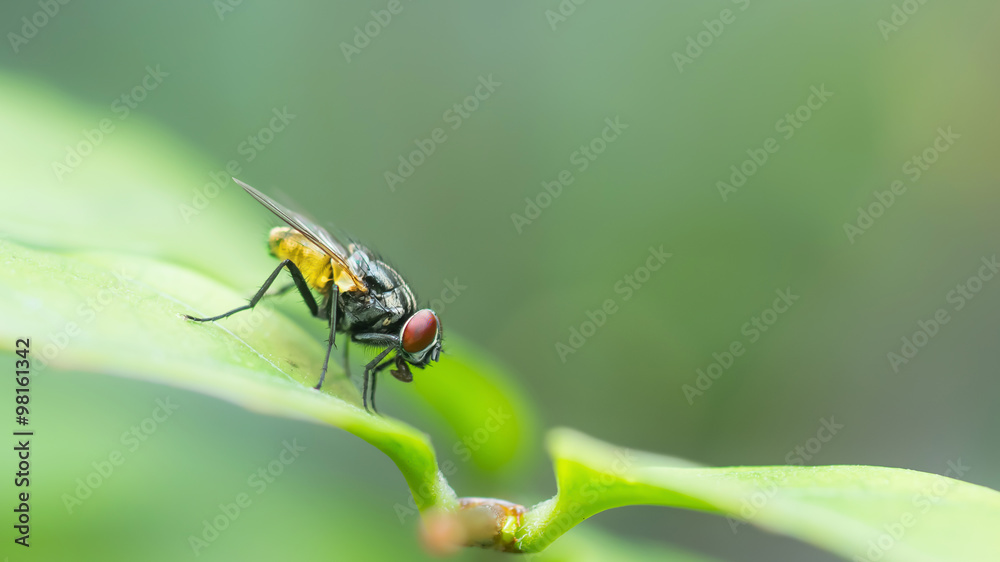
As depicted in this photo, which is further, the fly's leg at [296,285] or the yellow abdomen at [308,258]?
the yellow abdomen at [308,258]

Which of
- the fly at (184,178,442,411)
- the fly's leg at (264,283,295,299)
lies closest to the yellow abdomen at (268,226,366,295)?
the fly at (184,178,442,411)

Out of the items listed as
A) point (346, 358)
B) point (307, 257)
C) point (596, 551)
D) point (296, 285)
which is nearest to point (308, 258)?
point (307, 257)

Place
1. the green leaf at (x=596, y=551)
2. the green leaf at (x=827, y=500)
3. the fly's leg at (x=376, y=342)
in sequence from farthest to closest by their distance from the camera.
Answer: the fly's leg at (x=376, y=342) < the green leaf at (x=596, y=551) < the green leaf at (x=827, y=500)

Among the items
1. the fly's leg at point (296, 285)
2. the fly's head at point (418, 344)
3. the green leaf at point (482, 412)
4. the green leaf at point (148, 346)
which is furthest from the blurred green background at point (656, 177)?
the green leaf at point (148, 346)

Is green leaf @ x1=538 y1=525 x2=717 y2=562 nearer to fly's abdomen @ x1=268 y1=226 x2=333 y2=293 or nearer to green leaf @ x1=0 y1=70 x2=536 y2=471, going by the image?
green leaf @ x1=0 y1=70 x2=536 y2=471

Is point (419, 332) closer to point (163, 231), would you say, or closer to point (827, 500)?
point (163, 231)

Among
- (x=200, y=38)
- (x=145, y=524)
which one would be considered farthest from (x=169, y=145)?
(x=200, y=38)

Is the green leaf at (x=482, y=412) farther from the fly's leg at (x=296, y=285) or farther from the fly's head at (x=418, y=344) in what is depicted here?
the fly's leg at (x=296, y=285)
